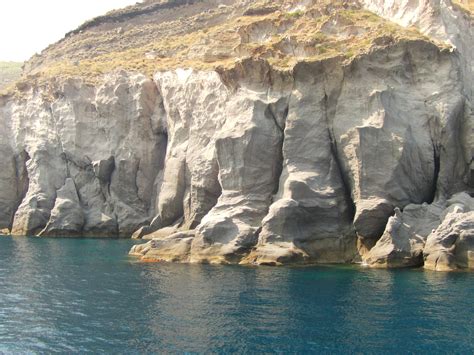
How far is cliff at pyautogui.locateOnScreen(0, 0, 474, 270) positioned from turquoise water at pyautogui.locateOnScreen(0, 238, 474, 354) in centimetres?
479

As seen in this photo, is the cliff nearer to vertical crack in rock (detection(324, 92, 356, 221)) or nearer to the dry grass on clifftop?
vertical crack in rock (detection(324, 92, 356, 221))

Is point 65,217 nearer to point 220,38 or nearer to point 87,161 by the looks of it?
point 87,161

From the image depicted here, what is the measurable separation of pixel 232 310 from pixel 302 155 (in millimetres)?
24042

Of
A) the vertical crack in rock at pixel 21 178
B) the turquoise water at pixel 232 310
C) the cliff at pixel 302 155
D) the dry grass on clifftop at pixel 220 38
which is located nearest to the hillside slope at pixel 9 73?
the dry grass on clifftop at pixel 220 38

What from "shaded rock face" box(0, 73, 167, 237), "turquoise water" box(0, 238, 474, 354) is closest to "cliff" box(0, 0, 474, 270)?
"shaded rock face" box(0, 73, 167, 237)

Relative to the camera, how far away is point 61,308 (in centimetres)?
3125

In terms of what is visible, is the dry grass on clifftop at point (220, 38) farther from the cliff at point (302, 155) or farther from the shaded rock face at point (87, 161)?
the shaded rock face at point (87, 161)

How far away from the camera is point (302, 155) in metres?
51.3

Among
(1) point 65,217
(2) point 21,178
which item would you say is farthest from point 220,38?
(2) point 21,178

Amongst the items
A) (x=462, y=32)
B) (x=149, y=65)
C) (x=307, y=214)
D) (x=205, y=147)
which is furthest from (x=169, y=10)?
(x=307, y=214)

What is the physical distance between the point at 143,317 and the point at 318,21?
45.7 m

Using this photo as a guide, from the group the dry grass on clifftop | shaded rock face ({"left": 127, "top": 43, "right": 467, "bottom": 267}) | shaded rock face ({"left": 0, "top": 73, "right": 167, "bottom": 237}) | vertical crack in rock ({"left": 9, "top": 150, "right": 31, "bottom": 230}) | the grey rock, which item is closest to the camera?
shaded rock face ({"left": 127, "top": 43, "right": 467, "bottom": 267})

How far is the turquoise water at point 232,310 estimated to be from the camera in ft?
81.2

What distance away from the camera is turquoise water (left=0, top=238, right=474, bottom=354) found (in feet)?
81.2
